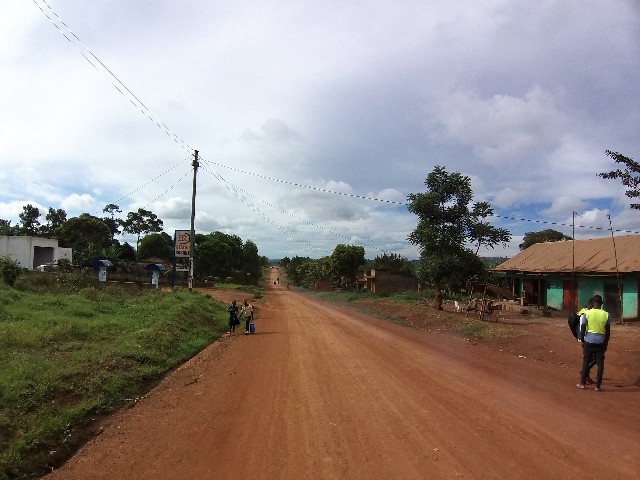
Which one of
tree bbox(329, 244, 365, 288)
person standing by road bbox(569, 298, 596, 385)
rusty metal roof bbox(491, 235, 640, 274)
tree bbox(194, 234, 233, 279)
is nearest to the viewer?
person standing by road bbox(569, 298, 596, 385)

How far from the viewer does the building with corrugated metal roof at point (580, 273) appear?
2266 centimetres

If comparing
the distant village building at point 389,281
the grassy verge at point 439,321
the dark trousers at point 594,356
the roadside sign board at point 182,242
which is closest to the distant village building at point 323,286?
the distant village building at point 389,281

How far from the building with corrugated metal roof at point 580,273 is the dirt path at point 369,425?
12.7 meters

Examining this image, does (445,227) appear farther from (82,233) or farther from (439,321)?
(82,233)

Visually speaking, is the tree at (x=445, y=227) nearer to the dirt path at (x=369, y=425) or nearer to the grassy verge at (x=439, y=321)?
the grassy verge at (x=439, y=321)

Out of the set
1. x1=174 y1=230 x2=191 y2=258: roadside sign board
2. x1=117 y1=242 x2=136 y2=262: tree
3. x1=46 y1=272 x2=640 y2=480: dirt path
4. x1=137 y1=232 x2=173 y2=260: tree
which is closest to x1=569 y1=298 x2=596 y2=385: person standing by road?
x1=46 y1=272 x2=640 y2=480: dirt path

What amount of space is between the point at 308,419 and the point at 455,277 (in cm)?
1959

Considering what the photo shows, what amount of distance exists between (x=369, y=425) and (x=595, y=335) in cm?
507

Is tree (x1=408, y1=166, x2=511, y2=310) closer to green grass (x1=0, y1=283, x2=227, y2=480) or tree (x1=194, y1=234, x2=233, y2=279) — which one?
green grass (x1=0, y1=283, x2=227, y2=480)

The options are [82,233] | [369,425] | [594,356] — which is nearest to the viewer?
[369,425]

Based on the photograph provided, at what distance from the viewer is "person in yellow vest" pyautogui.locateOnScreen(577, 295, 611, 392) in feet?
29.0

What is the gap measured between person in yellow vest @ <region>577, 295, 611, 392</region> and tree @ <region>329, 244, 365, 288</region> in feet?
169

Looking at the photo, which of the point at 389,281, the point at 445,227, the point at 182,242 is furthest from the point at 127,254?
the point at 445,227

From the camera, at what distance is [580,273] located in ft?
81.9
